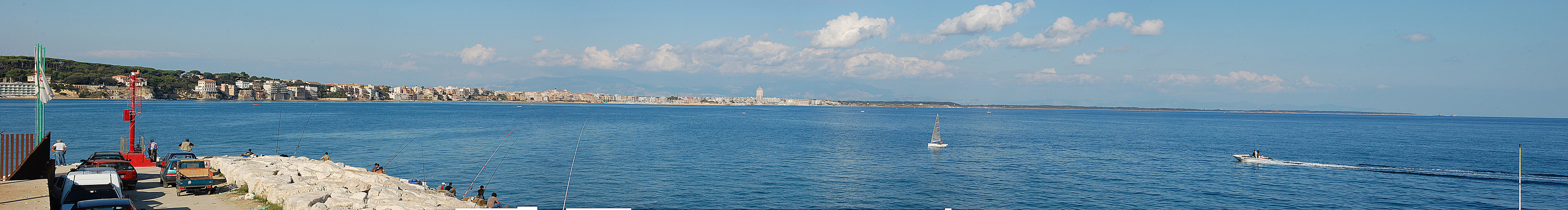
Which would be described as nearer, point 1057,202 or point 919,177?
point 1057,202

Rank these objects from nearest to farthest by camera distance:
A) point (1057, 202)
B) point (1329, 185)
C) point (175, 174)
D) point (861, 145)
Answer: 1. point (175, 174)
2. point (1057, 202)
3. point (1329, 185)
4. point (861, 145)

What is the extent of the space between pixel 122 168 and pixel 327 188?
6.63 meters

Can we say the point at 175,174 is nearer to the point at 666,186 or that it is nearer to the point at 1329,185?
the point at 666,186

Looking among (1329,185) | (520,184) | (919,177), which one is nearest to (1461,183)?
(1329,185)

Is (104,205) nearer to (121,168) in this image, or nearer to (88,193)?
(88,193)

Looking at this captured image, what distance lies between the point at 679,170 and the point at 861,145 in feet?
75.9

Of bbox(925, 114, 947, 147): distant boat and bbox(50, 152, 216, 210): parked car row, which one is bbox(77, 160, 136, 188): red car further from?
bbox(925, 114, 947, 147): distant boat

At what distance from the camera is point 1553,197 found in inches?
1133

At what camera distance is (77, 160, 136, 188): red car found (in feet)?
57.1

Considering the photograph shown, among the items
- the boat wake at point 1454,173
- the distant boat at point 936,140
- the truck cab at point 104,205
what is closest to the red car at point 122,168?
the truck cab at point 104,205

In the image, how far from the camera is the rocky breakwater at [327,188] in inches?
611

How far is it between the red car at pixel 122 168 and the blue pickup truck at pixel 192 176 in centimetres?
71

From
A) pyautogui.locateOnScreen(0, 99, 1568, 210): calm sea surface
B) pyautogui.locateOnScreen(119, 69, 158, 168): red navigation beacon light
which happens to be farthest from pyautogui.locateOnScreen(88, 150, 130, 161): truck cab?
pyautogui.locateOnScreen(0, 99, 1568, 210): calm sea surface

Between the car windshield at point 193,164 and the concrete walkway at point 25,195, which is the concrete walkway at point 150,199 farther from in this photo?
the car windshield at point 193,164
